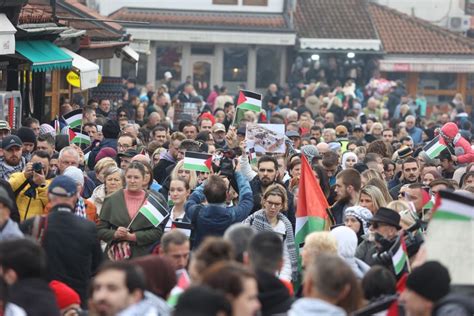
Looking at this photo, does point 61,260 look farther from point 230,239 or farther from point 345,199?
point 345,199

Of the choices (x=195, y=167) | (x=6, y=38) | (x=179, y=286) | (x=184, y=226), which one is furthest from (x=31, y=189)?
(x=6, y=38)

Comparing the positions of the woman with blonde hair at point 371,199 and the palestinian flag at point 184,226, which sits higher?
the woman with blonde hair at point 371,199

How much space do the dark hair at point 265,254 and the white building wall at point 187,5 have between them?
1498 inches

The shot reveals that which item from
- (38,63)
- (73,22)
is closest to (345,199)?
(38,63)

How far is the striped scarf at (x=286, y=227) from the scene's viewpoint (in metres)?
13.4

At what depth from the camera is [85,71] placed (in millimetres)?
24297

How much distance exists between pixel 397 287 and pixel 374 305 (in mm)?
1544

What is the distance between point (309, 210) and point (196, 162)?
188 cm

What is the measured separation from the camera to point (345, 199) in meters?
14.3

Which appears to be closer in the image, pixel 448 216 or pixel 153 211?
pixel 448 216

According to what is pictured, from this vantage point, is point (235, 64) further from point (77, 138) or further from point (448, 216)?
point (448, 216)

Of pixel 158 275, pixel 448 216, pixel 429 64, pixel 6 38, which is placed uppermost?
pixel 448 216

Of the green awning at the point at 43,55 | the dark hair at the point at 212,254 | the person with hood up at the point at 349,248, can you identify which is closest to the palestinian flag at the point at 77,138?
the green awning at the point at 43,55

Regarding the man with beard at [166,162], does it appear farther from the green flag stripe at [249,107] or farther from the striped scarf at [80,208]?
the striped scarf at [80,208]
